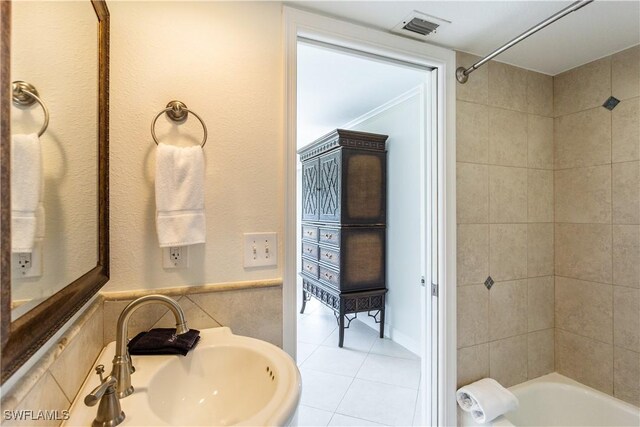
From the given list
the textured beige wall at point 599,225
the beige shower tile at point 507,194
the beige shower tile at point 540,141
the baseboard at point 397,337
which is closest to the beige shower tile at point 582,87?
the textured beige wall at point 599,225

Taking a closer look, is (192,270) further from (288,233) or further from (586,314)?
(586,314)

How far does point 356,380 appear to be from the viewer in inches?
92.6

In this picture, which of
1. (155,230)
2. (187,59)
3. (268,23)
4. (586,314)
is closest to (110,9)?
(187,59)

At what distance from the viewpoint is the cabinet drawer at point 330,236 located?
281 cm

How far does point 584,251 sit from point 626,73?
0.97m

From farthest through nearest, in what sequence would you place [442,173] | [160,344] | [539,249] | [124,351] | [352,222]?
1. [352,222]
2. [539,249]
3. [442,173]
4. [160,344]
5. [124,351]

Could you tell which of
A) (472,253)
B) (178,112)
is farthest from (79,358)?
(472,253)

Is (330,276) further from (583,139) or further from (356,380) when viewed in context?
(583,139)

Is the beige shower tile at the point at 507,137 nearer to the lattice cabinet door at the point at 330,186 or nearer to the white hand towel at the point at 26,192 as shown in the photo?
the lattice cabinet door at the point at 330,186

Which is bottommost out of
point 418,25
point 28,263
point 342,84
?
point 28,263

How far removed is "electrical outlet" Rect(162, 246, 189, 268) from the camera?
3.49ft

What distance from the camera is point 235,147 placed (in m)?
1.16

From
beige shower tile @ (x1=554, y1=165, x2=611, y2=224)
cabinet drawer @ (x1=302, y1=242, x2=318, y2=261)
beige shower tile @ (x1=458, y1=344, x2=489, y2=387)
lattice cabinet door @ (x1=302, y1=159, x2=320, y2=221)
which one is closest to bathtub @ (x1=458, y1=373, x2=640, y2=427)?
beige shower tile @ (x1=458, y1=344, x2=489, y2=387)

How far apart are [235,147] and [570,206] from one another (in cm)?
194
